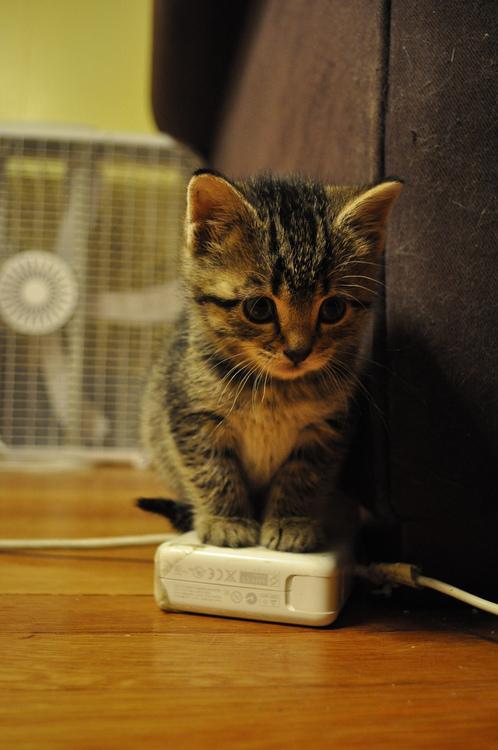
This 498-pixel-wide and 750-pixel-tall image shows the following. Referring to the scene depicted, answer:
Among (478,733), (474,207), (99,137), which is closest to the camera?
(478,733)

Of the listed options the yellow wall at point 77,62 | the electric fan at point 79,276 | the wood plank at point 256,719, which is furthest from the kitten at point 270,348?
the yellow wall at point 77,62

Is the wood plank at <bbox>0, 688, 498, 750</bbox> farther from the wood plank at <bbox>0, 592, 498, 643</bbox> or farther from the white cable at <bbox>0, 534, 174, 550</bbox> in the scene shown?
the white cable at <bbox>0, 534, 174, 550</bbox>

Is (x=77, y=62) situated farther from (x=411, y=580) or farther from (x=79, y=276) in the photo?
(x=411, y=580)

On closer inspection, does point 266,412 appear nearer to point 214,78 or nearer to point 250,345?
point 250,345

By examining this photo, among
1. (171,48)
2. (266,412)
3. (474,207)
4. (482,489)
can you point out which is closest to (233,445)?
(266,412)

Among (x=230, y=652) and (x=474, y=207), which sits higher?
(x=474, y=207)

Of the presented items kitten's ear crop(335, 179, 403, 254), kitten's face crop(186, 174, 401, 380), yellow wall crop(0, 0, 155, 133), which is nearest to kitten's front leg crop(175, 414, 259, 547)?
kitten's face crop(186, 174, 401, 380)

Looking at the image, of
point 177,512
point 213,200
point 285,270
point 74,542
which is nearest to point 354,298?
point 285,270

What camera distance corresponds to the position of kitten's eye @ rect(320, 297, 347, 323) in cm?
87

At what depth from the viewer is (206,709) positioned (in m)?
0.61

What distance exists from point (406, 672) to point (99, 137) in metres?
1.64

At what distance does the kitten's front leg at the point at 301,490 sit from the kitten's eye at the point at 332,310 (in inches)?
8.2

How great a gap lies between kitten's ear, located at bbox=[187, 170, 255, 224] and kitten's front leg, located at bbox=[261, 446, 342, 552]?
0.37m

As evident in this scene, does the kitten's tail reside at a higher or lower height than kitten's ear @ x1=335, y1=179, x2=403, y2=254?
lower
